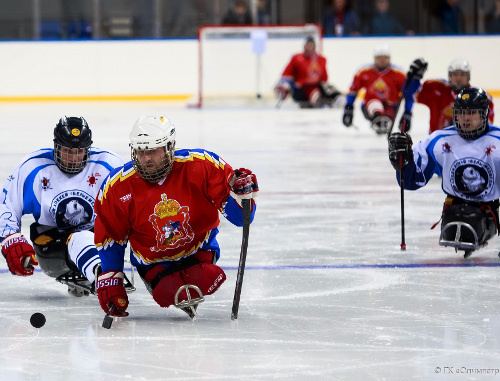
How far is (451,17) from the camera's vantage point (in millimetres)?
15266

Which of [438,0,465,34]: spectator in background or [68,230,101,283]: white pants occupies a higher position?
[438,0,465,34]: spectator in background

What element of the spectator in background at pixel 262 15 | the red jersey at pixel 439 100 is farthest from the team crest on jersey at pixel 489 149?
the spectator in background at pixel 262 15

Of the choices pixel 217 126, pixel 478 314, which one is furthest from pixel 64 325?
pixel 217 126

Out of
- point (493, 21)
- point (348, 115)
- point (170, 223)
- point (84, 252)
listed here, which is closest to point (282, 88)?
point (348, 115)

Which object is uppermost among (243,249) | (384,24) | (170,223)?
(384,24)

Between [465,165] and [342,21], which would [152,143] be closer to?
[465,165]

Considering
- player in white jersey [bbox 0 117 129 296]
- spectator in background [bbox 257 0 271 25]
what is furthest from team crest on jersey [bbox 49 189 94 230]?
spectator in background [bbox 257 0 271 25]

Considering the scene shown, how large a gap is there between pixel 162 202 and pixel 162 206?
0.01 metres

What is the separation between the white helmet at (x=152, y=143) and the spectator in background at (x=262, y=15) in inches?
481

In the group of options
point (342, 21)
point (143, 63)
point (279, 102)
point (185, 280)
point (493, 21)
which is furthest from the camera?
point (143, 63)

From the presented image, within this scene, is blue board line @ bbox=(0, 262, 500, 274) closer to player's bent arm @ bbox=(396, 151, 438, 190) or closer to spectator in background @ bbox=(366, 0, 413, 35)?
player's bent arm @ bbox=(396, 151, 438, 190)

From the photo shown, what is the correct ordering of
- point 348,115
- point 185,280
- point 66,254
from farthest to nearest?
point 348,115 < point 66,254 < point 185,280

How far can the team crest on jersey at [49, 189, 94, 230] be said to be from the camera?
11.9ft

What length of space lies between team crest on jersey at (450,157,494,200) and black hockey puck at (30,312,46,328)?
2051 mm
